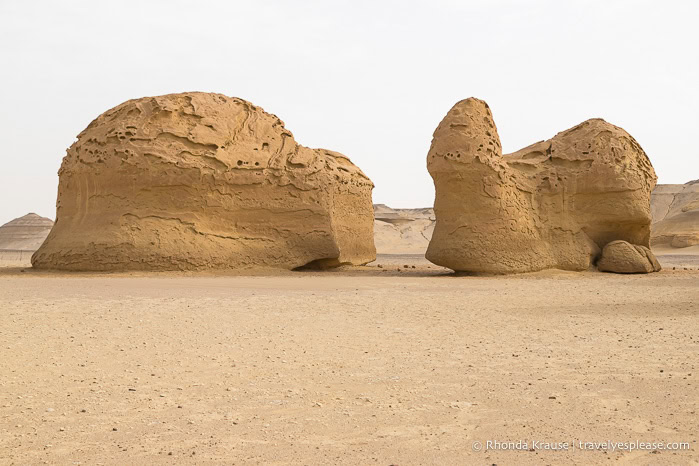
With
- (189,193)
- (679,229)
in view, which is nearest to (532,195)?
(189,193)

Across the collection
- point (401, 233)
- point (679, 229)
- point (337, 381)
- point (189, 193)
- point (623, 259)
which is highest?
point (189, 193)

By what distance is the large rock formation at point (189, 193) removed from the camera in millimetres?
12031

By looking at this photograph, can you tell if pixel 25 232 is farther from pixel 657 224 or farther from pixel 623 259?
pixel 623 259

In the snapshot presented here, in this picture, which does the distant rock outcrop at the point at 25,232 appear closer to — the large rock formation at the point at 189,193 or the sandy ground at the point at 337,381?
the large rock formation at the point at 189,193

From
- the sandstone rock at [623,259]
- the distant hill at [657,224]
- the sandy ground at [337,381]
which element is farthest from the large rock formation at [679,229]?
the sandy ground at [337,381]

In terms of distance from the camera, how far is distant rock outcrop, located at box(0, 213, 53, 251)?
4084cm

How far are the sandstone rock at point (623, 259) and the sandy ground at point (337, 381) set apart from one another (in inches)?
235

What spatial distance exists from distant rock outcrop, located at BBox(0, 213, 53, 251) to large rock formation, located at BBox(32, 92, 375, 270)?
31185mm

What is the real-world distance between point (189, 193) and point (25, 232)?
112 ft

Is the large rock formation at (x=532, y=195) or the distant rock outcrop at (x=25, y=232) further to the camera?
the distant rock outcrop at (x=25, y=232)

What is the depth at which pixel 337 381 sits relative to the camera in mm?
3680

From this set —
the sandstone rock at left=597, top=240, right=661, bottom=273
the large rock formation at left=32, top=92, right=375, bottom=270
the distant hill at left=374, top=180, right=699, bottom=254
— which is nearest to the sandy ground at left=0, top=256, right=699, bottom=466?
the large rock formation at left=32, top=92, right=375, bottom=270

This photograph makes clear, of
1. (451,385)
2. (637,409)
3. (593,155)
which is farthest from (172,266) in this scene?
(637,409)

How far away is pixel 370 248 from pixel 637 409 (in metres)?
12.7
